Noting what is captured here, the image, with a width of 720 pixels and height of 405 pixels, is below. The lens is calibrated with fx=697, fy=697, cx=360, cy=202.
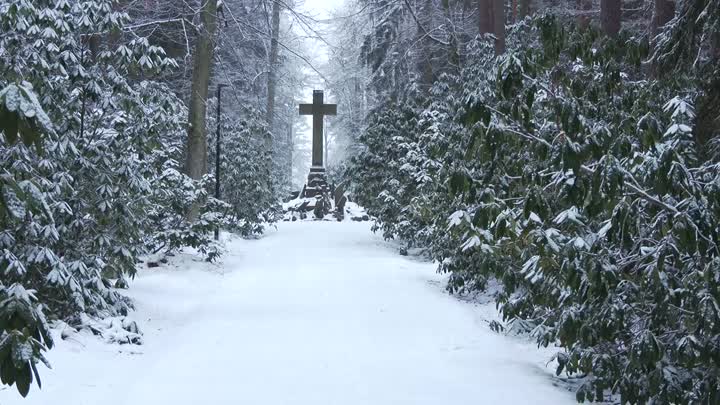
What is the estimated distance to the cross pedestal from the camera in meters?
27.1

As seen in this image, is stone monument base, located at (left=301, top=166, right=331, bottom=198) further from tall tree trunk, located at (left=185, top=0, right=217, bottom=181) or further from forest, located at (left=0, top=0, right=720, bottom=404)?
forest, located at (left=0, top=0, right=720, bottom=404)

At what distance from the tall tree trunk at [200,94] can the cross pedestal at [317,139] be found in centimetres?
1255

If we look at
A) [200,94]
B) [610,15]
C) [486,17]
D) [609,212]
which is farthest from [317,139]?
[609,212]

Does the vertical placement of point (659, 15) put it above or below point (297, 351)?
above

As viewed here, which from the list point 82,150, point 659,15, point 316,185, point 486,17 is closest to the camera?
point 82,150

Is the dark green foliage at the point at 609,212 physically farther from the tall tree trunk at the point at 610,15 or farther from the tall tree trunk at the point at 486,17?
the tall tree trunk at the point at 486,17

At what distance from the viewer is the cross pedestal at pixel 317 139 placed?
27.1 metres

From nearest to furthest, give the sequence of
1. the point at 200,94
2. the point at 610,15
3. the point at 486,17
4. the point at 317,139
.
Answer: the point at 610,15 → the point at 200,94 → the point at 486,17 → the point at 317,139

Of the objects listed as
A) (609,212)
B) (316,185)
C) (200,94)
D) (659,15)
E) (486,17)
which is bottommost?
(316,185)

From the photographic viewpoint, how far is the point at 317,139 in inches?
1131

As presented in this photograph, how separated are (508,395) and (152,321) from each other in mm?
4580

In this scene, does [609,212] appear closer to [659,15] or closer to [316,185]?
[659,15]

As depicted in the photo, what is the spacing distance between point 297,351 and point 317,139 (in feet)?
71.8

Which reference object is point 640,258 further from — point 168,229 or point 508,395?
point 168,229
